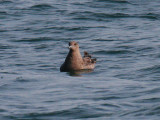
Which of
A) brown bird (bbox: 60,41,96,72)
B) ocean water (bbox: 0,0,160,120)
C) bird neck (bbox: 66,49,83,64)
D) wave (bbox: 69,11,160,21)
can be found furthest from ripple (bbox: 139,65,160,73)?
wave (bbox: 69,11,160,21)

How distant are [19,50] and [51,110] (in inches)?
350

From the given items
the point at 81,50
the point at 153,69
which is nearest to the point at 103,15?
the point at 81,50

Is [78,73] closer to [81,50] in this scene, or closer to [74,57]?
→ [74,57]

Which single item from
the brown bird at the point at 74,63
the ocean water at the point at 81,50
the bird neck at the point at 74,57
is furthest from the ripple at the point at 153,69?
the bird neck at the point at 74,57

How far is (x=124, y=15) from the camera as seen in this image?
27.6m

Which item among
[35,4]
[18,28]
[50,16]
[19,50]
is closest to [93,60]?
[19,50]

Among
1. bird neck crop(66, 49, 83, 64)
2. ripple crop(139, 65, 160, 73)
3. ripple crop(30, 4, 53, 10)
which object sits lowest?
ripple crop(139, 65, 160, 73)

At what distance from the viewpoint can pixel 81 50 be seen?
71.0ft

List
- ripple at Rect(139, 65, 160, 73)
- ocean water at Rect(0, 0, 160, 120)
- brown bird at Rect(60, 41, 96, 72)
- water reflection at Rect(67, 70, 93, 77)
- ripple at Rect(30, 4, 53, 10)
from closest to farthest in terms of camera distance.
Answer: ocean water at Rect(0, 0, 160, 120) → water reflection at Rect(67, 70, 93, 77) → ripple at Rect(139, 65, 160, 73) → brown bird at Rect(60, 41, 96, 72) → ripple at Rect(30, 4, 53, 10)

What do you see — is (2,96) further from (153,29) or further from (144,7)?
(144,7)

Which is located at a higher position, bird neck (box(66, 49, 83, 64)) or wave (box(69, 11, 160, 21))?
bird neck (box(66, 49, 83, 64))

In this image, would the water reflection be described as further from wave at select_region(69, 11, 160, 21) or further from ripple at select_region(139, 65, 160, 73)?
wave at select_region(69, 11, 160, 21)

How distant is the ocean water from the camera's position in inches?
503

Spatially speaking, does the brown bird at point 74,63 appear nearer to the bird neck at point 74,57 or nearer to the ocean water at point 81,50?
the bird neck at point 74,57
